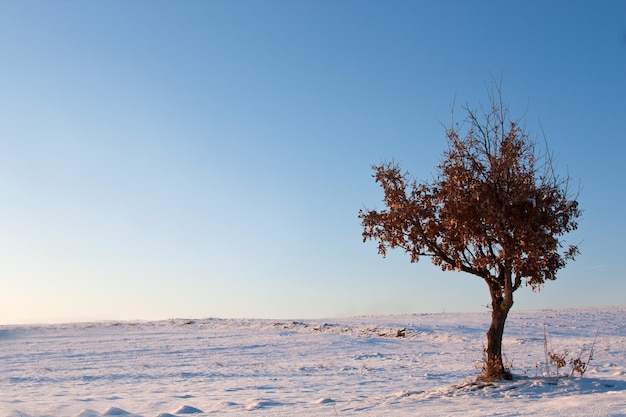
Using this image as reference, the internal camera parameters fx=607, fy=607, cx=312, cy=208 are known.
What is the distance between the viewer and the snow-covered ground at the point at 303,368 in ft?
42.9

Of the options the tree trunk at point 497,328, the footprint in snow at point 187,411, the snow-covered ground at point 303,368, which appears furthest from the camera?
the tree trunk at point 497,328

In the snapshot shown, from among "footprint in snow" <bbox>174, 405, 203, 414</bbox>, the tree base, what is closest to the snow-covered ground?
"footprint in snow" <bbox>174, 405, 203, 414</bbox>

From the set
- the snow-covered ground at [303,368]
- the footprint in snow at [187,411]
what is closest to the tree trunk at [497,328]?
the snow-covered ground at [303,368]

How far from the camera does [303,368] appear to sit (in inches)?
931

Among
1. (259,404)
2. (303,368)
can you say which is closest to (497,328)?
(259,404)

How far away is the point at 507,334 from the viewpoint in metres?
34.3

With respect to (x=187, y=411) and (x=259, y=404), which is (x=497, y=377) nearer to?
(x=259, y=404)

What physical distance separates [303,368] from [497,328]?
10.3 meters

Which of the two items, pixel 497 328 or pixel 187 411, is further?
pixel 497 328

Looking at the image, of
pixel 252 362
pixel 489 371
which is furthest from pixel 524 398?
pixel 252 362

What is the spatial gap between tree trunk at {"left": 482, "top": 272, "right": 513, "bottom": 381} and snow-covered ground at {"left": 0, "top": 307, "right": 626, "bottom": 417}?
541mm

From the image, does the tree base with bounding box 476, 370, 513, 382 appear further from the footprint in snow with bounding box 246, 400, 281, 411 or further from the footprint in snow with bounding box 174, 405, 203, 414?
the footprint in snow with bounding box 174, 405, 203, 414

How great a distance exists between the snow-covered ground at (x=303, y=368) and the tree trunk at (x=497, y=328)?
0.54 metres

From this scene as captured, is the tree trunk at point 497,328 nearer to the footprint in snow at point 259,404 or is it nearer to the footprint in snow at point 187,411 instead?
the footprint in snow at point 259,404
